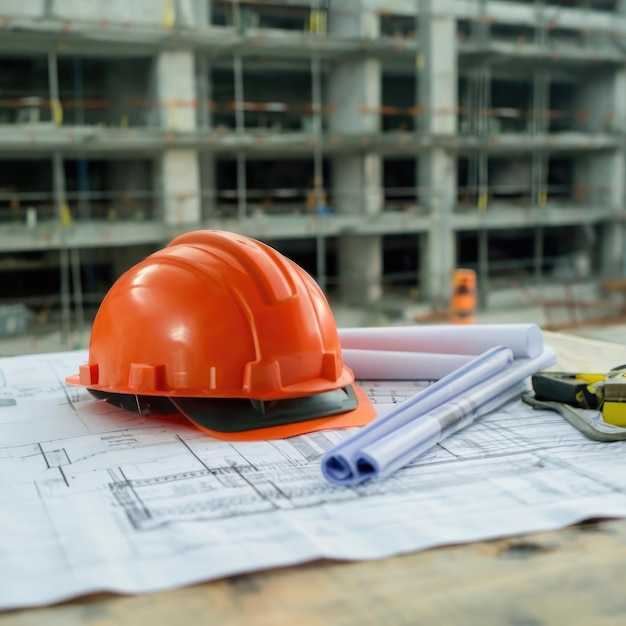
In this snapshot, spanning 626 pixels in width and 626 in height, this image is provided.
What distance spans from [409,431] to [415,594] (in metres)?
0.62

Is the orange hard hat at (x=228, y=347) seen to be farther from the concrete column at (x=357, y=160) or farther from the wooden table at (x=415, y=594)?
the concrete column at (x=357, y=160)

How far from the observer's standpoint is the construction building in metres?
11.2

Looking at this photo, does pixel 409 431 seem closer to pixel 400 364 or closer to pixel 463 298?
pixel 400 364

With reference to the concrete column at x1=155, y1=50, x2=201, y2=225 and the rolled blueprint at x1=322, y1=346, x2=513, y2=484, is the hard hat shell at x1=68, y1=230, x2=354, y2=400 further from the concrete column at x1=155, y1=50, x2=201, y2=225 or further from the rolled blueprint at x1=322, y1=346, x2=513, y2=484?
the concrete column at x1=155, y1=50, x2=201, y2=225

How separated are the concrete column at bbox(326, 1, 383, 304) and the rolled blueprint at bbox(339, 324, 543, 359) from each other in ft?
35.3

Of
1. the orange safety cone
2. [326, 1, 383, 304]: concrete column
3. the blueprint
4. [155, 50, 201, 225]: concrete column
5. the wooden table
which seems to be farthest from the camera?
[326, 1, 383, 304]: concrete column

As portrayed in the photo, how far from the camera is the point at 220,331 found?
2.04 meters

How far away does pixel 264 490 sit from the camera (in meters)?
1.57

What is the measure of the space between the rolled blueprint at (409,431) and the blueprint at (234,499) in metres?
0.03

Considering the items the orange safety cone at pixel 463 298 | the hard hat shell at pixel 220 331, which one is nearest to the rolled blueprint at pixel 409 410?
the hard hat shell at pixel 220 331

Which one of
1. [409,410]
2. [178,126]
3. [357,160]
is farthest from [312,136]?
[409,410]

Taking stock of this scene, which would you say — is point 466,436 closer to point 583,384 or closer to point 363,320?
point 583,384

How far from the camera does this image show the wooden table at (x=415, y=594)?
3.58ft

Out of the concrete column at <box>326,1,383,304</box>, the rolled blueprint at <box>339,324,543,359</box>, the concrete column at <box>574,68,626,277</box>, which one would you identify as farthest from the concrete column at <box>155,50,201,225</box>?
the rolled blueprint at <box>339,324,543,359</box>
